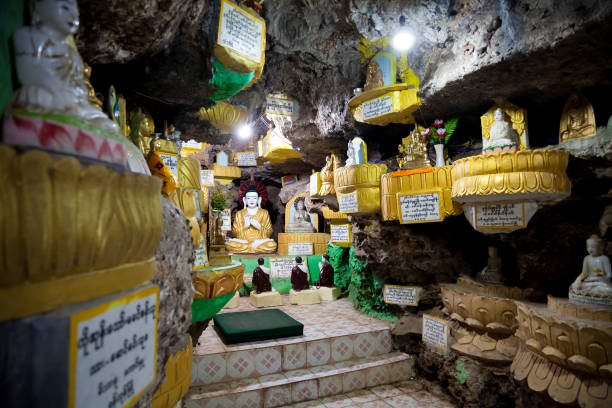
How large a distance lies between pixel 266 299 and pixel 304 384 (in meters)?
2.11

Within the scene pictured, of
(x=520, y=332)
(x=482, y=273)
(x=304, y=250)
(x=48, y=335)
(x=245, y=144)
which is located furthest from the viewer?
(x=245, y=144)

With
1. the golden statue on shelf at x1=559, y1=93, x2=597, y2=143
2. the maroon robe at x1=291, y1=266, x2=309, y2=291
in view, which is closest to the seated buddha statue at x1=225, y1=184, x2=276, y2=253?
the maroon robe at x1=291, y1=266, x2=309, y2=291

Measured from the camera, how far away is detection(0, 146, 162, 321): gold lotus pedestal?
25.8 inches

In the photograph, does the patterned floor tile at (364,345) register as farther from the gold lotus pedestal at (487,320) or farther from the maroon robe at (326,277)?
the maroon robe at (326,277)

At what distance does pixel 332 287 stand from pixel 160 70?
4.94m

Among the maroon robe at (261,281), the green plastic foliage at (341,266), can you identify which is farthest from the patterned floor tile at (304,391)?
the green plastic foliage at (341,266)

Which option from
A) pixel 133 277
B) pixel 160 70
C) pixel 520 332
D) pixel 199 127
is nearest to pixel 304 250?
pixel 199 127

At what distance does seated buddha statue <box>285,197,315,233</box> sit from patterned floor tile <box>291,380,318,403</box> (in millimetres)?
4548

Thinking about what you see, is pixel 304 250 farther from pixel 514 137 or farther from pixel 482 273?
pixel 514 137

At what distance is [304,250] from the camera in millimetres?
7586

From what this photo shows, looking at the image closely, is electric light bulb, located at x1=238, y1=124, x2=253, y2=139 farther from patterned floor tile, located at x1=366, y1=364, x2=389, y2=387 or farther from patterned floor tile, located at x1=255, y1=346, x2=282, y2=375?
patterned floor tile, located at x1=366, y1=364, x2=389, y2=387

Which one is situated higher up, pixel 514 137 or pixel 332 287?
pixel 514 137

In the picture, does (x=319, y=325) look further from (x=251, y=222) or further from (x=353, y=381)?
(x=251, y=222)

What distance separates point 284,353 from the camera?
4094 mm
